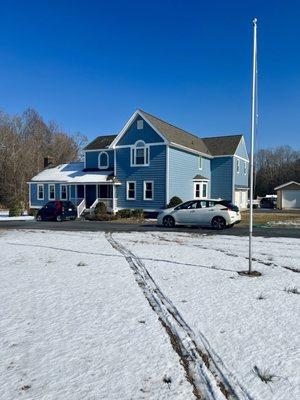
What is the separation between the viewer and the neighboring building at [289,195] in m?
45.2

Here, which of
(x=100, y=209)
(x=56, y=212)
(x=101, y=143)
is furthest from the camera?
(x=101, y=143)

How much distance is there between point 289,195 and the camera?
45.7 metres

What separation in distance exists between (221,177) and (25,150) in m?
34.4

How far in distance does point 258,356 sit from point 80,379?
77.6 inches

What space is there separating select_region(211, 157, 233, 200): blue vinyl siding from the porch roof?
1227 cm

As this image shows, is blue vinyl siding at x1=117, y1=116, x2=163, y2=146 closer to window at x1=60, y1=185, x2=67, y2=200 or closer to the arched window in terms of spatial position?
the arched window

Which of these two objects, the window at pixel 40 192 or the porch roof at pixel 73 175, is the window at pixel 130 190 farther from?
the window at pixel 40 192

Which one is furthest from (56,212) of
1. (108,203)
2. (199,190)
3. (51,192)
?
(199,190)

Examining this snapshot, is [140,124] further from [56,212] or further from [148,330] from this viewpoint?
[148,330]

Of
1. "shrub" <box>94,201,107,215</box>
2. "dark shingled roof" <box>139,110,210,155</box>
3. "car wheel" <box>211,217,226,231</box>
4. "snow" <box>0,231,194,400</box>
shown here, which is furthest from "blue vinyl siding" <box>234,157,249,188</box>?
"snow" <box>0,231,194,400</box>

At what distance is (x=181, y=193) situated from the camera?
31.2 meters

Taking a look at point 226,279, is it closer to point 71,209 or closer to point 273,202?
point 71,209

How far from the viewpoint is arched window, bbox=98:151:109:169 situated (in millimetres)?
33513

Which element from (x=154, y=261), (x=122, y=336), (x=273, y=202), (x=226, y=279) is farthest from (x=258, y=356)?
(x=273, y=202)
